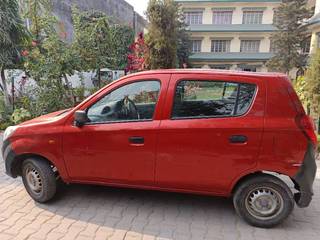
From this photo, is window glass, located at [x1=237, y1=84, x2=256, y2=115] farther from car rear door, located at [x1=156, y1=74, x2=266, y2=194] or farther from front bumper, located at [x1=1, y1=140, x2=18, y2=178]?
front bumper, located at [x1=1, y1=140, x2=18, y2=178]

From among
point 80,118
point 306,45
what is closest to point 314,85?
point 80,118

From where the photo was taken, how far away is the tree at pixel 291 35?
2695 centimetres

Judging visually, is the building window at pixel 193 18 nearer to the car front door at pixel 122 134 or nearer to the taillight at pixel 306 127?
the car front door at pixel 122 134

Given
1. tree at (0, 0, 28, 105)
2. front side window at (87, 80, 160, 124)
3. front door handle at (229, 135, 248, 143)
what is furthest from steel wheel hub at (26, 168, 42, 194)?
tree at (0, 0, 28, 105)

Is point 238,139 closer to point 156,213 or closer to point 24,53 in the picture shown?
point 156,213

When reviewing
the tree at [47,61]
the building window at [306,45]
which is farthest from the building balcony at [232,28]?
the tree at [47,61]

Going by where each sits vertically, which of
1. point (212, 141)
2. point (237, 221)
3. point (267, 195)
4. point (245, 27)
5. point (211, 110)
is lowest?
point (237, 221)

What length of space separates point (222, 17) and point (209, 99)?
33089 millimetres

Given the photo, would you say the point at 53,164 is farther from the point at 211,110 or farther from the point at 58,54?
the point at 58,54

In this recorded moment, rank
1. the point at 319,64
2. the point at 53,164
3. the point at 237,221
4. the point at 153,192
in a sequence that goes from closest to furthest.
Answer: the point at 237,221
the point at 53,164
the point at 153,192
the point at 319,64

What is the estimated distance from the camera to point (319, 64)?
6.80 m

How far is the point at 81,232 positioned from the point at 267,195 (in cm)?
211

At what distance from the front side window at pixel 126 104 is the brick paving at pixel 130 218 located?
1172mm

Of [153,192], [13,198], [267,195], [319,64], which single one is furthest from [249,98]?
[319,64]
